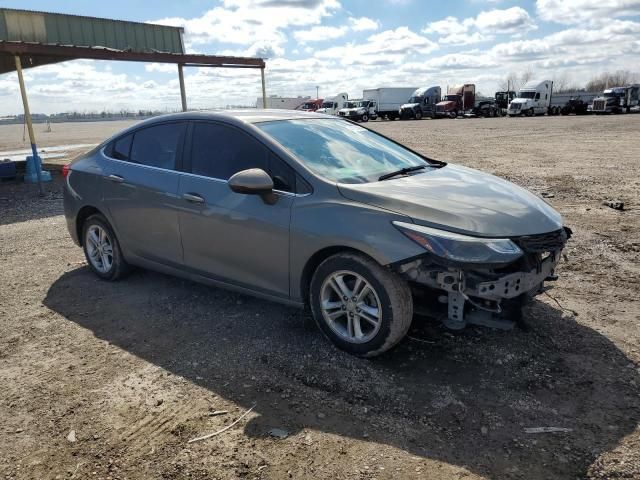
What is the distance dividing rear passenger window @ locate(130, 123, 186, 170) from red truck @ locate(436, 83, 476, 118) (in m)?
49.6

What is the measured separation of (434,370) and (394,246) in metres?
0.91

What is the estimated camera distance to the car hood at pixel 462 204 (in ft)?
10.6

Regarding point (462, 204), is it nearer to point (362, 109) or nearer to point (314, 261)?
point (314, 261)

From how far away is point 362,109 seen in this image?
52031 mm

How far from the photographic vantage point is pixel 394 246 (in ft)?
10.6

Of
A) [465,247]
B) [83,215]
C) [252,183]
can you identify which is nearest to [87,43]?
[83,215]

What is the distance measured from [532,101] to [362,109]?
620 inches

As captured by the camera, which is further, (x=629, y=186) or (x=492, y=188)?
(x=629, y=186)

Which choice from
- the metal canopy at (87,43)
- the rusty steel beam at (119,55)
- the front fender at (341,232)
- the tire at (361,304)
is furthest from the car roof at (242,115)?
the rusty steel beam at (119,55)

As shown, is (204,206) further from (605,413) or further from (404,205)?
(605,413)

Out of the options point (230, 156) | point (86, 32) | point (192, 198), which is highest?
point (86, 32)

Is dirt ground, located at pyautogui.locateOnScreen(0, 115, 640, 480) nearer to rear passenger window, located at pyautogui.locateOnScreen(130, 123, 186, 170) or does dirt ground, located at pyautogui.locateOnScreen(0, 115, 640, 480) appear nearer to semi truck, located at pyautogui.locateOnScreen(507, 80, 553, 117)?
rear passenger window, located at pyautogui.locateOnScreen(130, 123, 186, 170)

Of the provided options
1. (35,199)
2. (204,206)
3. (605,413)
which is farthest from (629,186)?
Answer: (35,199)

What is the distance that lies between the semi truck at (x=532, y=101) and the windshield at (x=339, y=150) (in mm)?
46466
